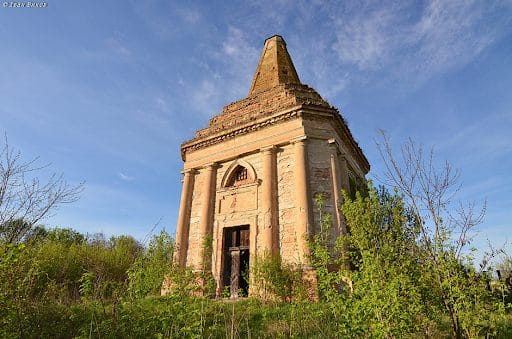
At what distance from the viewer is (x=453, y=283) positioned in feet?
15.8

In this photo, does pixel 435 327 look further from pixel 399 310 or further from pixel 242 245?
pixel 242 245

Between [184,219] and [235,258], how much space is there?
281 centimetres

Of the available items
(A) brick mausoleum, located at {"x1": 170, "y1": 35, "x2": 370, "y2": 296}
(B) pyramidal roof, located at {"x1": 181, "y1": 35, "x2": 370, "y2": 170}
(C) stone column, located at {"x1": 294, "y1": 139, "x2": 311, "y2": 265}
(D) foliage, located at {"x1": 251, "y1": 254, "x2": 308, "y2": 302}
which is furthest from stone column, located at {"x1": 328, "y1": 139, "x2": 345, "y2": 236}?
(D) foliage, located at {"x1": 251, "y1": 254, "x2": 308, "y2": 302}

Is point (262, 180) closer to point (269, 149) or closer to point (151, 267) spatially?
point (269, 149)

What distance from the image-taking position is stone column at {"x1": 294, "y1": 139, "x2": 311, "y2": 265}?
380 inches

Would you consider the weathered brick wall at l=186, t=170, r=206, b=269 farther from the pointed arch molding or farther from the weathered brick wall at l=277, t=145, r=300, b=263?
the weathered brick wall at l=277, t=145, r=300, b=263

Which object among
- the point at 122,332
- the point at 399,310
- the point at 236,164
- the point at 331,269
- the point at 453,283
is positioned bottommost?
the point at 122,332

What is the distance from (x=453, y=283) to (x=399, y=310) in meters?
1.70

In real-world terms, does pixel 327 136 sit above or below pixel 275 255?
above

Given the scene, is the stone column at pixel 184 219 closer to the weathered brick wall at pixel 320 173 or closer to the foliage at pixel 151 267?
the foliage at pixel 151 267

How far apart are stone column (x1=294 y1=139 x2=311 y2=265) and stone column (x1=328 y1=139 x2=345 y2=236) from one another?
1000 millimetres

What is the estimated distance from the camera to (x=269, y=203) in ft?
35.4

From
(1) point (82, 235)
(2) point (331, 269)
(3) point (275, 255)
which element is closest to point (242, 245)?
(3) point (275, 255)

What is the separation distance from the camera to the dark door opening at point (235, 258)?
10805mm
